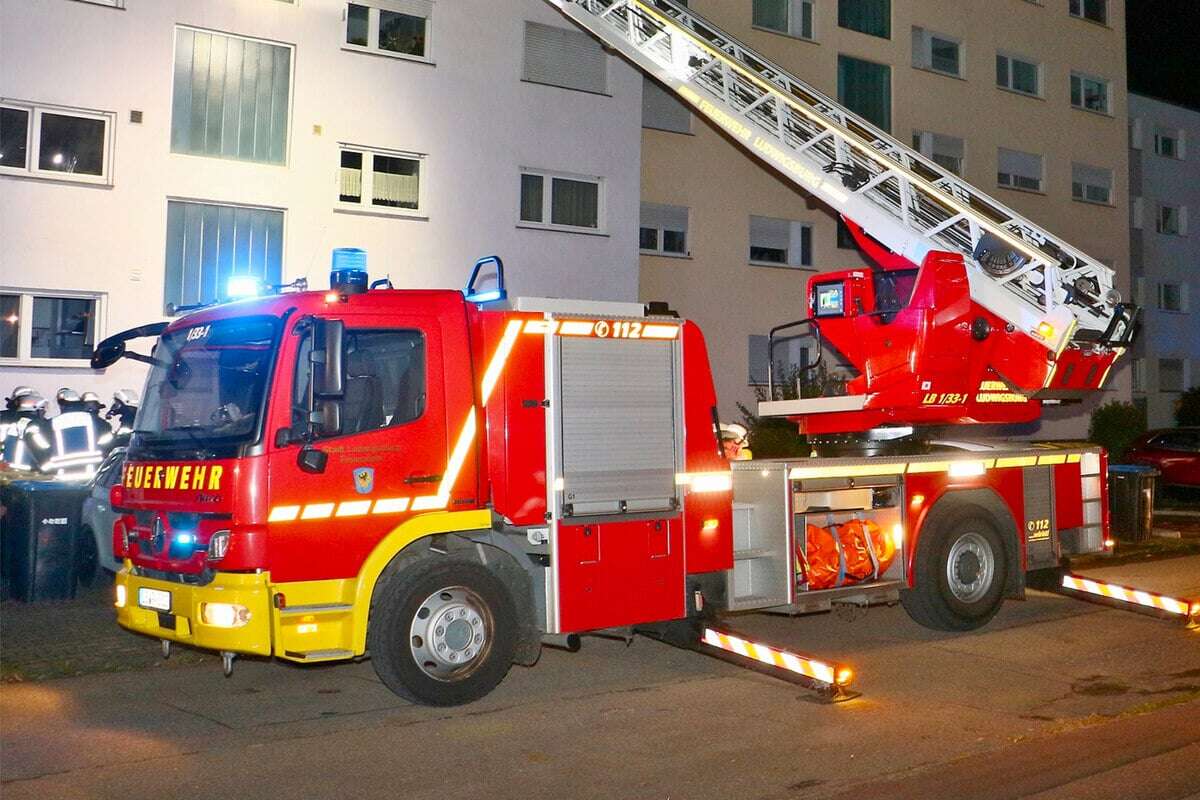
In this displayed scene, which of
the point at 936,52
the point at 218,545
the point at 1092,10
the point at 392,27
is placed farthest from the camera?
the point at 1092,10

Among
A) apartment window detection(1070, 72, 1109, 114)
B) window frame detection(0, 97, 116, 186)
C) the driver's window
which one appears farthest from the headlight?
apartment window detection(1070, 72, 1109, 114)

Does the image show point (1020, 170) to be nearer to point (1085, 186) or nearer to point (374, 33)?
point (1085, 186)

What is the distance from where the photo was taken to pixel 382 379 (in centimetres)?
736

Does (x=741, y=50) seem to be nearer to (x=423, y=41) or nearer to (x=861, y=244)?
(x=861, y=244)

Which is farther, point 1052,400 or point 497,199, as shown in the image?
point 497,199

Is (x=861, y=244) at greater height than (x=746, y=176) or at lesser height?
lesser

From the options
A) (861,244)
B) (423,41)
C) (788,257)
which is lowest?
(861,244)

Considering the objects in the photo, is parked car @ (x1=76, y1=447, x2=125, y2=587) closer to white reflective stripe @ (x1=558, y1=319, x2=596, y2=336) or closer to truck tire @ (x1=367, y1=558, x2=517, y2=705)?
truck tire @ (x1=367, y1=558, x2=517, y2=705)

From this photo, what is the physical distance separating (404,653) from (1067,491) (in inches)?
261

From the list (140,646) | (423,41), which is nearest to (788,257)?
(423,41)

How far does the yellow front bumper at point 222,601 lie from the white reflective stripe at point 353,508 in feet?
1.85

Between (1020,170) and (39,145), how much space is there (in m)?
21.6

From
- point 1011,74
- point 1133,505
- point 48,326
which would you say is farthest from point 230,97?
point 1011,74

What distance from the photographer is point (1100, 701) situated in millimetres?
7773
